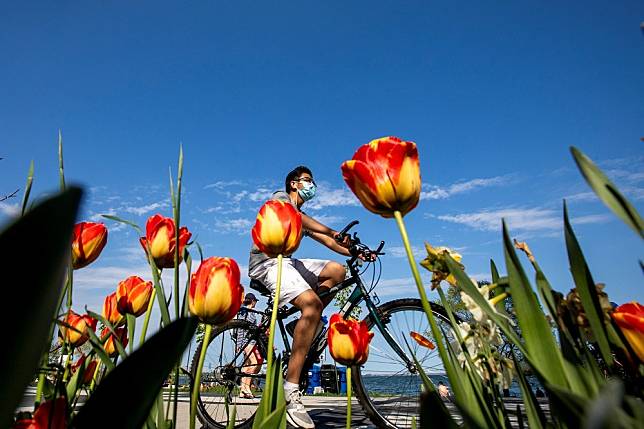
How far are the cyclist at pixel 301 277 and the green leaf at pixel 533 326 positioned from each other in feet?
5.61

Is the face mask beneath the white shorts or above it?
above

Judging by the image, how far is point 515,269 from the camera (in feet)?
1.25

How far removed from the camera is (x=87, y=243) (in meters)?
0.81

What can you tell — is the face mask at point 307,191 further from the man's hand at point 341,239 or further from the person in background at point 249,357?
the person in background at point 249,357

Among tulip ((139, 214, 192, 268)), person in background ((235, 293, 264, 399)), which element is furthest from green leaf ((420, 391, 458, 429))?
person in background ((235, 293, 264, 399))

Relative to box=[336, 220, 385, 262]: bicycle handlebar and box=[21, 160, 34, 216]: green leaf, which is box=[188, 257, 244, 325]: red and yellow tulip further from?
box=[336, 220, 385, 262]: bicycle handlebar

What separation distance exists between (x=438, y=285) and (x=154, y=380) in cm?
38

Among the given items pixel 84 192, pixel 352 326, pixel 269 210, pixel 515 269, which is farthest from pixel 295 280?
pixel 84 192

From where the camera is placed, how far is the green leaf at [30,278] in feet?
0.49

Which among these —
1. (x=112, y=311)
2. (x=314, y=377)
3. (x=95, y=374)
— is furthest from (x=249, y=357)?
(x=314, y=377)

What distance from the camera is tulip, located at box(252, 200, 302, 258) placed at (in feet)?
2.66

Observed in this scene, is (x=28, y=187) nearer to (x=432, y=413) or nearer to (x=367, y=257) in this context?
(x=432, y=413)

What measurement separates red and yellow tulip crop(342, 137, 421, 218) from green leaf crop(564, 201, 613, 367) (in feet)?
0.65

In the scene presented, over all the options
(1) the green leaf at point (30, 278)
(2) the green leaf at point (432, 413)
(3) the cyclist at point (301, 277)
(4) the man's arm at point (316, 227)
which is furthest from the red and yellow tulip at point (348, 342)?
(4) the man's arm at point (316, 227)
